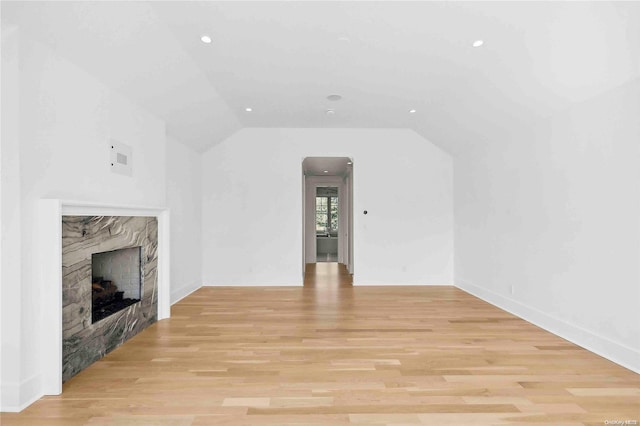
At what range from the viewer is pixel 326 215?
39.8 ft

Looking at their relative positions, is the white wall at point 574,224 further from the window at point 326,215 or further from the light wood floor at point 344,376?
the window at point 326,215

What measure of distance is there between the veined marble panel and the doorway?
3515 mm

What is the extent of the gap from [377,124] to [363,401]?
14.5 ft

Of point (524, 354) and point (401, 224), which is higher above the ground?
point (401, 224)

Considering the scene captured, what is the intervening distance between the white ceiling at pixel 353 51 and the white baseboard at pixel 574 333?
7.01 ft

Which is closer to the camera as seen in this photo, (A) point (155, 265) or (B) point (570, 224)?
(B) point (570, 224)

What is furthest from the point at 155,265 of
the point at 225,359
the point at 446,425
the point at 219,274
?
the point at 446,425

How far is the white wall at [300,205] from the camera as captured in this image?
5742mm

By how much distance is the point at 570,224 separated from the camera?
3.11m

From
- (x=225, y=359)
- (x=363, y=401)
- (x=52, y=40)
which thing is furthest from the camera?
(x=225, y=359)

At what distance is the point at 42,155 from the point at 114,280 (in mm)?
1517

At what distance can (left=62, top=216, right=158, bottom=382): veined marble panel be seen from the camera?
7.61ft

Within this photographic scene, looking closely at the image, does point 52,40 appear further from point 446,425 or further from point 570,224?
point 570,224

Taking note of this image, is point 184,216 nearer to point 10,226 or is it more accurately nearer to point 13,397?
point 10,226
